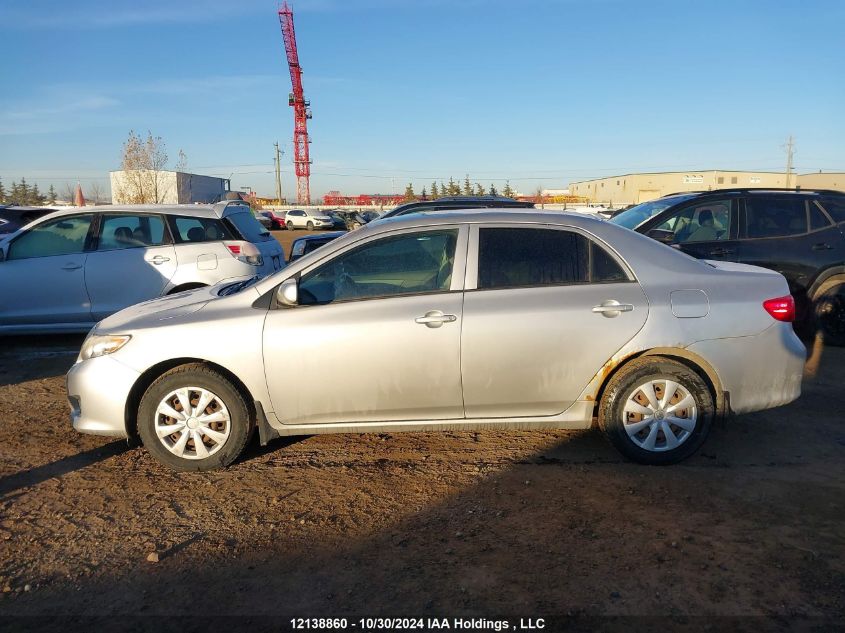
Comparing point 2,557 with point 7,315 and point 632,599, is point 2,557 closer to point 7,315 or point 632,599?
point 632,599

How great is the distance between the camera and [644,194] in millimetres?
70312

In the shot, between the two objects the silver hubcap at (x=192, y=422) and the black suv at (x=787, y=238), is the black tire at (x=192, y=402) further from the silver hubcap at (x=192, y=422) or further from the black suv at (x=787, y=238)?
the black suv at (x=787, y=238)

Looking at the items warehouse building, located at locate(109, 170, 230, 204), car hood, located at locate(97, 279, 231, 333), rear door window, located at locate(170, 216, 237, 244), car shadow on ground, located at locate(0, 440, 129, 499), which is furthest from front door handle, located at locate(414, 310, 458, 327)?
warehouse building, located at locate(109, 170, 230, 204)

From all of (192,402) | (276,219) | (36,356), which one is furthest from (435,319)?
(276,219)

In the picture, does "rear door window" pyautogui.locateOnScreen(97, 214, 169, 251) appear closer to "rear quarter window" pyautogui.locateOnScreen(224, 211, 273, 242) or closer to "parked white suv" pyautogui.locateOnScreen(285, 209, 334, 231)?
"rear quarter window" pyautogui.locateOnScreen(224, 211, 273, 242)

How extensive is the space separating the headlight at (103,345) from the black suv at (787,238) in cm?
592

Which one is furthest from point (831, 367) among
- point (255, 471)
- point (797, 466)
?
point (255, 471)

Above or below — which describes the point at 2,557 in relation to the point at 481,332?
below

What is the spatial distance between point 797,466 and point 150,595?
3.92 m

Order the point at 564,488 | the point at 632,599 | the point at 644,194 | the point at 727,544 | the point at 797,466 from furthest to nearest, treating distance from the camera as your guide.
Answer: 1. the point at 644,194
2. the point at 797,466
3. the point at 564,488
4. the point at 727,544
5. the point at 632,599

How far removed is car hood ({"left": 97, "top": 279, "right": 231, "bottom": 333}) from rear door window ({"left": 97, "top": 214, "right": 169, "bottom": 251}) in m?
3.32

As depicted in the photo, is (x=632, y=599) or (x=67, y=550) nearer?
(x=632, y=599)

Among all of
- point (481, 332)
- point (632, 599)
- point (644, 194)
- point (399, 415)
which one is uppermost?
point (644, 194)

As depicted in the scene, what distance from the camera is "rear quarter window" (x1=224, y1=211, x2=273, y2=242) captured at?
8078mm
